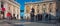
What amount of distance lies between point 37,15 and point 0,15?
0.42 m

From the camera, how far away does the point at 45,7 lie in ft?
7.53

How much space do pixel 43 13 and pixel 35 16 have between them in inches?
3.9

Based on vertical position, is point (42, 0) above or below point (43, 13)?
above

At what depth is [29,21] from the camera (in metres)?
2.30

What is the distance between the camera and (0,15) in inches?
Answer: 90.0

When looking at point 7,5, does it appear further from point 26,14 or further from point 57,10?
point 57,10

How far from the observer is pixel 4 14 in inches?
90.5

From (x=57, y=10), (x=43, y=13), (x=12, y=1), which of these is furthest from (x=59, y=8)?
(x=12, y=1)

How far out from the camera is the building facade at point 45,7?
2.27 meters

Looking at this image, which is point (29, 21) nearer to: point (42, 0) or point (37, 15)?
point (37, 15)

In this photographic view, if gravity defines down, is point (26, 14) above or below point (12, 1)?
below

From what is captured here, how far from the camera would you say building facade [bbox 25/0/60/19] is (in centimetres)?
227

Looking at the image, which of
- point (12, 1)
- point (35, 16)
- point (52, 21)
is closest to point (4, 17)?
point (12, 1)

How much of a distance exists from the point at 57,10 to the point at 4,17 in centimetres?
61
